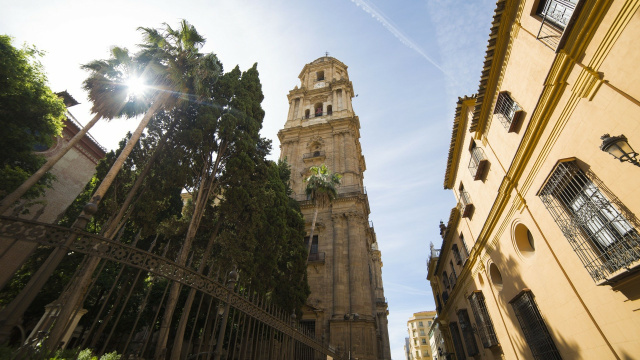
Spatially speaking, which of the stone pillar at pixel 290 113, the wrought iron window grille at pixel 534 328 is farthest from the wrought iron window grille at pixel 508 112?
the stone pillar at pixel 290 113

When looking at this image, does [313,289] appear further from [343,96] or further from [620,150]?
[343,96]

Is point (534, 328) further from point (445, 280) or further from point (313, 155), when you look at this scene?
point (313, 155)

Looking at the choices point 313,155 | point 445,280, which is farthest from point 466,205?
point 313,155

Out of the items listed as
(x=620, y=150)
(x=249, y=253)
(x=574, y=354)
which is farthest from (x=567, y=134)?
(x=249, y=253)

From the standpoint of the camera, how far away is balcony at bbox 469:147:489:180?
33.2ft

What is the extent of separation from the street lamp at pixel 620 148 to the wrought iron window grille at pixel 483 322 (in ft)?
28.9

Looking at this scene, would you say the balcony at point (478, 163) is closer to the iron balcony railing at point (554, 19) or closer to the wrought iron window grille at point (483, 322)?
the iron balcony railing at point (554, 19)

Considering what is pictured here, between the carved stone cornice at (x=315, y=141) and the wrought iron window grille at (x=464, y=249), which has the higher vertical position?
the carved stone cornice at (x=315, y=141)

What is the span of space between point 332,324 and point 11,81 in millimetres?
18163

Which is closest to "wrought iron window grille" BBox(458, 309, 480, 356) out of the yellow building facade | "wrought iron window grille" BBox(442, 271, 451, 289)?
the yellow building facade

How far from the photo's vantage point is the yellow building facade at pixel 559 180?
4914mm

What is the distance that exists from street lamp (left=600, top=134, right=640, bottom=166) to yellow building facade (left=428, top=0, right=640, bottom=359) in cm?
5

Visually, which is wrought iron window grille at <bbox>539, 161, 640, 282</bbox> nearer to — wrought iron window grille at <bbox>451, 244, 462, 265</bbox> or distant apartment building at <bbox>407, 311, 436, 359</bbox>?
wrought iron window grille at <bbox>451, 244, 462, 265</bbox>

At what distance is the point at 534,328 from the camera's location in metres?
8.09
